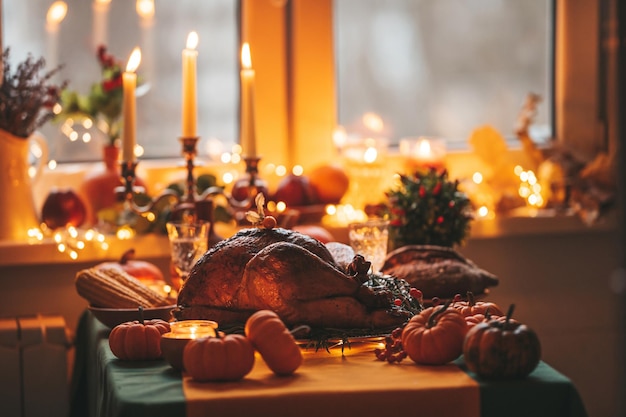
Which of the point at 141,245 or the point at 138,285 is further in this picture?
the point at 141,245

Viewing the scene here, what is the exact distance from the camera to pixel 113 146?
3.12m

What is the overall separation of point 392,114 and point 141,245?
1180 millimetres

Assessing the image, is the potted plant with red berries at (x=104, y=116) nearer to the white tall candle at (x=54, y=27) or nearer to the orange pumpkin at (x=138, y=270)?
the white tall candle at (x=54, y=27)

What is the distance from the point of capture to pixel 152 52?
10.9 feet

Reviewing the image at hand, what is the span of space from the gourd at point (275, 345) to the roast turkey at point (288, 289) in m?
0.16

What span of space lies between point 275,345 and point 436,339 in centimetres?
28

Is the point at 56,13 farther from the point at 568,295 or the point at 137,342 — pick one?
the point at 568,295

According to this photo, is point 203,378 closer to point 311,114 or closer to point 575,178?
point 311,114

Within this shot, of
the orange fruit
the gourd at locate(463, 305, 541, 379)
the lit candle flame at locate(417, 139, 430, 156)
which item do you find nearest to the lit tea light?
the gourd at locate(463, 305, 541, 379)

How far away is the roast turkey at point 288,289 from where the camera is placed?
1759 mm

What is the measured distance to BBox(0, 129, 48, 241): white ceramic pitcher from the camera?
2.84 m

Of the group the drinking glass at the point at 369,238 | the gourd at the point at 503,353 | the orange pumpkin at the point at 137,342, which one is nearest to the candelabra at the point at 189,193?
the drinking glass at the point at 369,238

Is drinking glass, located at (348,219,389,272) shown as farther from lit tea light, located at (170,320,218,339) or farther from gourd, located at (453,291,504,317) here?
lit tea light, located at (170,320,218,339)

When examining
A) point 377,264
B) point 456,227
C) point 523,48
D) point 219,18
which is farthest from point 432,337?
point 523,48
